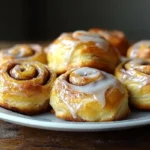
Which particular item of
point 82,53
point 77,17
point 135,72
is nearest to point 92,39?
point 82,53

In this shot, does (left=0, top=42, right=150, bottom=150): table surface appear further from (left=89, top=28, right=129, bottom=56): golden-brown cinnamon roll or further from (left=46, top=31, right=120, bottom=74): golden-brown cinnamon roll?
(left=89, top=28, right=129, bottom=56): golden-brown cinnamon roll

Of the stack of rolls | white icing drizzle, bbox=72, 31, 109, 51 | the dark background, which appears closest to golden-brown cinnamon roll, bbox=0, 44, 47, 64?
the stack of rolls

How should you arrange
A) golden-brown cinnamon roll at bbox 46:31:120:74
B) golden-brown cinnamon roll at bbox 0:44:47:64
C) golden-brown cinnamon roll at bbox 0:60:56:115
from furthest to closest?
golden-brown cinnamon roll at bbox 0:44:47:64 < golden-brown cinnamon roll at bbox 46:31:120:74 < golden-brown cinnamon roll at bbox 0:60:56:115

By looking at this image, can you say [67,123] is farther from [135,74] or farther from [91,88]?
[135,74]

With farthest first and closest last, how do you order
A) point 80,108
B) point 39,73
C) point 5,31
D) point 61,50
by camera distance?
1. point 5,31
2. point 61,50
3. point 39,73
4. point 80,108

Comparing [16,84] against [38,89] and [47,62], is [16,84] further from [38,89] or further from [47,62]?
[47,62]

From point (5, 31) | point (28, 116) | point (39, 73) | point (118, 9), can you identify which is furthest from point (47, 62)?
point (118, 9)
